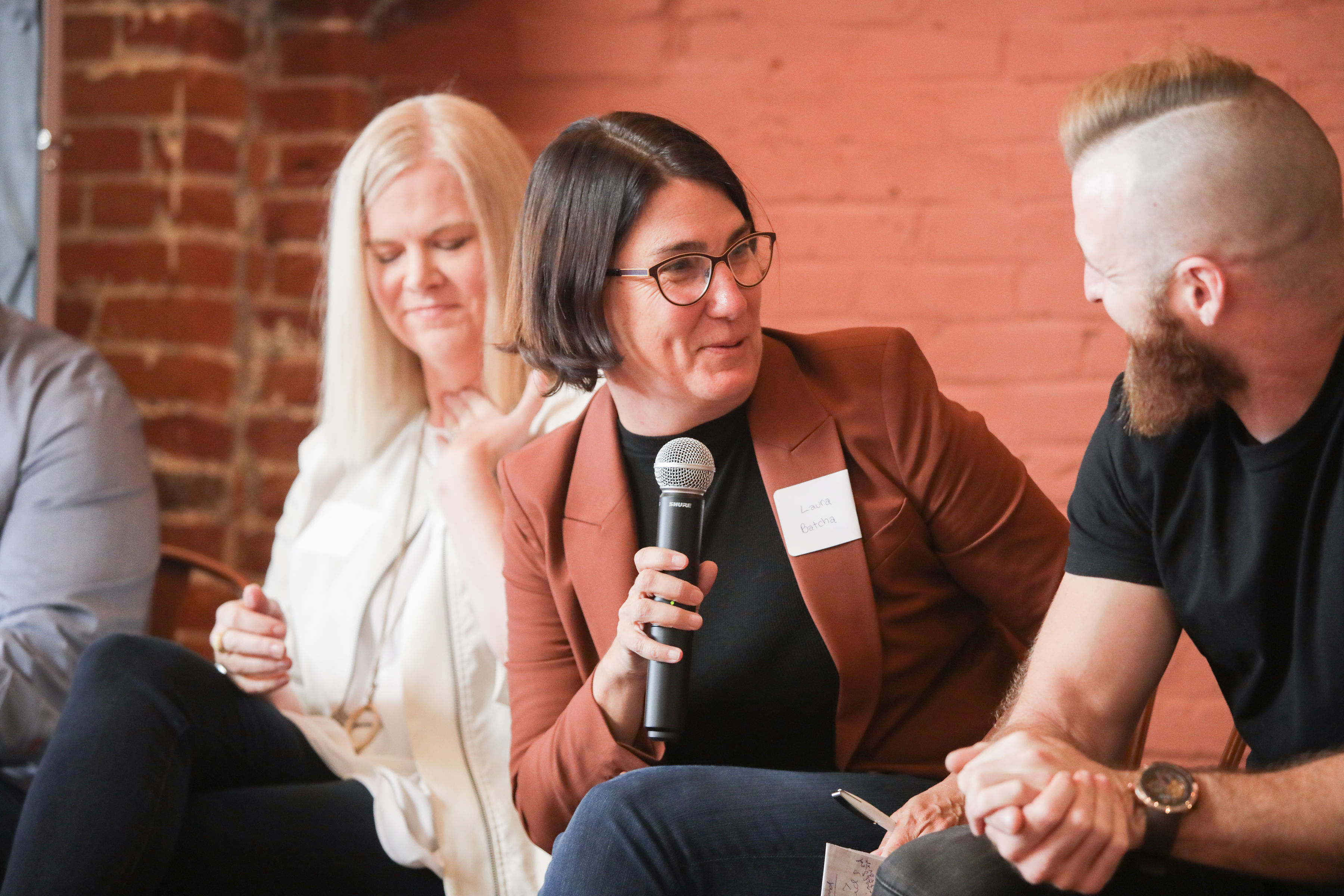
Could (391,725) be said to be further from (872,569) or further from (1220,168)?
(1220,168)

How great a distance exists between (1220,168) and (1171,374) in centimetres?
17

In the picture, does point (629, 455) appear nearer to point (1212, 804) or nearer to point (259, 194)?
point (1212, 804)

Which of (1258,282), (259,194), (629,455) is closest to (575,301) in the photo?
(629,455)

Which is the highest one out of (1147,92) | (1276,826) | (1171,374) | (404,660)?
(1147,92)

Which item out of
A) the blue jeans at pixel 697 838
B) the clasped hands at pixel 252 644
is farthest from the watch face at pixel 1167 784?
the clasped hands at pixel 252 644

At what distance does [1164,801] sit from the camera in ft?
3.06

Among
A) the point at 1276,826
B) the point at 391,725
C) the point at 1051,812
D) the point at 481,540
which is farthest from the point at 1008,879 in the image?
the point at 391,725

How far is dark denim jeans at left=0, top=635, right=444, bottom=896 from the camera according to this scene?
1373mm

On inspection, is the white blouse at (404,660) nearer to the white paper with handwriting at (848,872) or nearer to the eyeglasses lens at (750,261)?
the eyeglasses lens at (750,261)

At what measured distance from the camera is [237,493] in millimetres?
2295

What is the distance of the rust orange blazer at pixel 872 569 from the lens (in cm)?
128

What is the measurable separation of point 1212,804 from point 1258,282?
403 millimetres

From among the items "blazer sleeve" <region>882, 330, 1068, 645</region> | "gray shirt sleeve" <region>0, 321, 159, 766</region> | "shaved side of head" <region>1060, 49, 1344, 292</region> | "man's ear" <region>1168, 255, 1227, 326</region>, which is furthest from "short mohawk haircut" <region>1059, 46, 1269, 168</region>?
"gray shirt sleeve" <region>0, 321, 159, 766</region>

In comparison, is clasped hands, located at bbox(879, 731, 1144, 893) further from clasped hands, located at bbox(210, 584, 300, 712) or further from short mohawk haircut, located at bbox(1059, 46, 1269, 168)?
clasped hands, located at bbox(210, 584, 300, 712)
